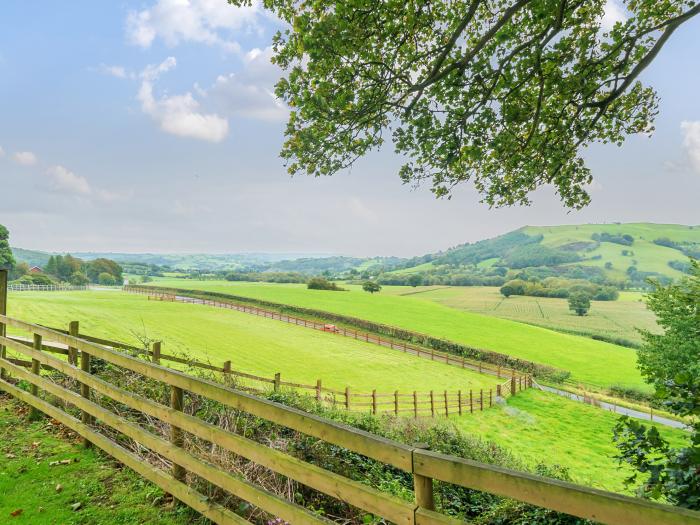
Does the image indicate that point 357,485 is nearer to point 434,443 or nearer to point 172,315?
point 434,443

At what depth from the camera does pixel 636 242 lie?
131500 millimetres

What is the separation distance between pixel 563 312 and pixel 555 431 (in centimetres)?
5962

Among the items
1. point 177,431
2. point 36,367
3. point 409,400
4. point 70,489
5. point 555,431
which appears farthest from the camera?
point 555,431

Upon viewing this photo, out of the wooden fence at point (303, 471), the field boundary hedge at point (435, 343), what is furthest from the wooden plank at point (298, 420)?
the field boundary hedge at point (435, 343)

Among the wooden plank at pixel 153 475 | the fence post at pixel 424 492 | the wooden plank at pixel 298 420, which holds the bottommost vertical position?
the wooden plank at pixel 153 475

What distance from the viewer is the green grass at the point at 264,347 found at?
33.0 metres

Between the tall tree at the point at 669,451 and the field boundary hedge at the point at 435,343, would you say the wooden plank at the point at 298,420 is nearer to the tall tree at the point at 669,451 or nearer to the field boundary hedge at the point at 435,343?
the tall tree at the point at 669,451

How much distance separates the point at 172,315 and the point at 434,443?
44.6 metres

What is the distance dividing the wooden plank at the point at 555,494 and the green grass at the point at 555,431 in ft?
68.0

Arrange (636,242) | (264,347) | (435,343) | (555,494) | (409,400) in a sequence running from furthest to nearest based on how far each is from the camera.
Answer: (636,242), (435,343), (264,347), (409,400), (555,494)

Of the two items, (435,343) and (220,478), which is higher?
(220,478)

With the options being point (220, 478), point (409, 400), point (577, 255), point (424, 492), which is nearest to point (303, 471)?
point (424, 492)

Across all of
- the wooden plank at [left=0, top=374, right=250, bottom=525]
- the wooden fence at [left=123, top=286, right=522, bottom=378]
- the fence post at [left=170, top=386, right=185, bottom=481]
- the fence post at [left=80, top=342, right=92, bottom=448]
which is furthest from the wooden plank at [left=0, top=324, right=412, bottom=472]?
the wooden fence at [left=123, top=286, right=522, bottom=378]

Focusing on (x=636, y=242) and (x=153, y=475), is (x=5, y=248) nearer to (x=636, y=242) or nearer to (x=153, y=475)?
(x=153, y=475)
